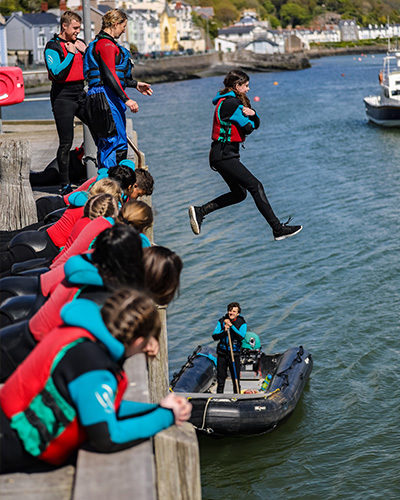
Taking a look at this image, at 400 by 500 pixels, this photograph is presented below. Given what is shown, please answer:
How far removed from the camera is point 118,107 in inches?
344

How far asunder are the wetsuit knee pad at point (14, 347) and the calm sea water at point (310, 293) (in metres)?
8.22

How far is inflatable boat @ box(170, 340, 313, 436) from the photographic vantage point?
12.8 metres

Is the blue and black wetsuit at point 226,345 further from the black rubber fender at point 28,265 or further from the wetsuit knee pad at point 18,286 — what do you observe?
the wetsuit knee pad at point 18,286

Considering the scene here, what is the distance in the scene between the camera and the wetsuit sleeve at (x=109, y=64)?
8211 millimetres

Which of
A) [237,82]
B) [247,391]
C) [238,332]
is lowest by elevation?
[247,391]

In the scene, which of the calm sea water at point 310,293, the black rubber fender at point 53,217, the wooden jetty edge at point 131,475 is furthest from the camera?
the calm sea water at point 310,293

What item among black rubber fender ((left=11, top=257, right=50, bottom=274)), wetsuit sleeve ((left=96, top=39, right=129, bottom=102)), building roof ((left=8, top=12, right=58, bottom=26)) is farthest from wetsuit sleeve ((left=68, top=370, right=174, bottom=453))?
building roof ((left=8, top=12, right=58, bottom=26))

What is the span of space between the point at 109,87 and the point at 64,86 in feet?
4.68

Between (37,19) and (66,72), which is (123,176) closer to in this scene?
(66,72)

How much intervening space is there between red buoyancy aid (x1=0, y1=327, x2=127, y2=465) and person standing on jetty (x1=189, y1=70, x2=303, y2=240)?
4.48 metres

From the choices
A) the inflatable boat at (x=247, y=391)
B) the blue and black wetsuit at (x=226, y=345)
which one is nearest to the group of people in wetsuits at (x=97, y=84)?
the blue and black wetsuit at (x=226, y=345)

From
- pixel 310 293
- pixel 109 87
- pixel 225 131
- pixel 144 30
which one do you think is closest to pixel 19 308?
pixel 225 131

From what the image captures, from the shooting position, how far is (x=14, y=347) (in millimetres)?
4289

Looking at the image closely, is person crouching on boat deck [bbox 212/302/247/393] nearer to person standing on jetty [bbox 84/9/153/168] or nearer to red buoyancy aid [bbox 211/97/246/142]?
person standing on jetty [bbox 84/9/153/168]
